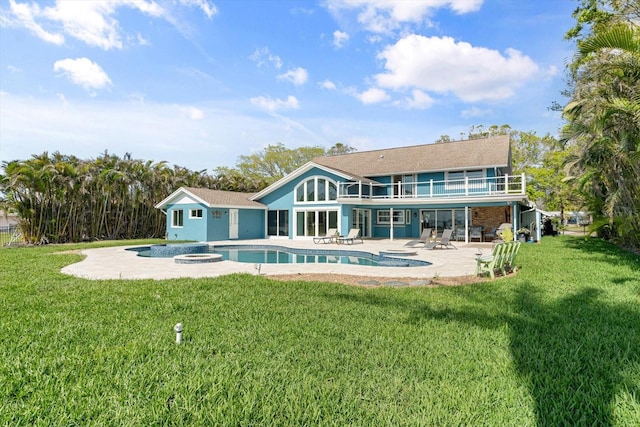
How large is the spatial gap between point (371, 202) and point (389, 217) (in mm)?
3279

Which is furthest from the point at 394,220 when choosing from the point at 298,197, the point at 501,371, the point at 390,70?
the point at 501,371

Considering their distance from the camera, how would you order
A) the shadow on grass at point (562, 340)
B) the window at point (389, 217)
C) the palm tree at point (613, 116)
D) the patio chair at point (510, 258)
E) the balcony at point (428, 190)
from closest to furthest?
1. the shadow on grass at point (562, 340)
2. the palm tree at point (613, 116)
3. the patio chair at point (510, 258)
4. the balcony at point (428, 190)
5. the window at point (389, 217)

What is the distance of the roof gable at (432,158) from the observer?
22306 mm

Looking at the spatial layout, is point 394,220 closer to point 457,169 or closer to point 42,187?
point 457,169

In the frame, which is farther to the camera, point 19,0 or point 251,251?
point 251,251

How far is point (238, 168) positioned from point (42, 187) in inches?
1095

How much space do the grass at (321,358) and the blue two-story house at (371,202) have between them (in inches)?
624

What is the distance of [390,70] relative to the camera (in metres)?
21.4

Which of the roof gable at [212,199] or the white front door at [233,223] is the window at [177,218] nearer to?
the roof gable at [212,199]

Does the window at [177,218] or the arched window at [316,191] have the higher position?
the arched window at [316,191]

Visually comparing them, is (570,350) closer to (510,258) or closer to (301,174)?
(510,258)

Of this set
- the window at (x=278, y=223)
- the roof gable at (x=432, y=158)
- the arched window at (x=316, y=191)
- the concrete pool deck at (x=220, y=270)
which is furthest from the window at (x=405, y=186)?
the concrete pool deck at (x=220, y=270)

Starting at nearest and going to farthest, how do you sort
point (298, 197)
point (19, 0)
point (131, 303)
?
point (131, 303), point (19, 0), point (298, 197)

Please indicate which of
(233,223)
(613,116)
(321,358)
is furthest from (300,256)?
(321,358)
